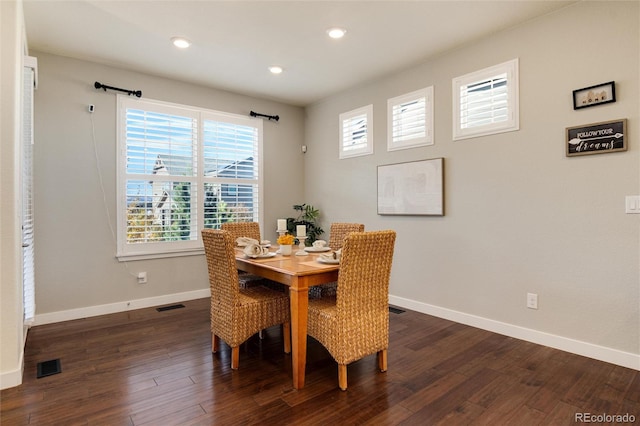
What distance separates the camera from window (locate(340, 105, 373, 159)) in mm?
4422

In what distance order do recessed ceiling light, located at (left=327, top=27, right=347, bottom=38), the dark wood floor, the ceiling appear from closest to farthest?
the dark wood floor, the ceiling, recessed ceiling light, located at (left=327, top=27, right=347, bottom=38)

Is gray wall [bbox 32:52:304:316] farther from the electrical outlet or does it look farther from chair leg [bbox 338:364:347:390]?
the electrical outlet

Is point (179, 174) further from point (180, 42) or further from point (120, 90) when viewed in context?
point (180, 42)

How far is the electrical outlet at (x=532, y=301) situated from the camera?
2.95 metres

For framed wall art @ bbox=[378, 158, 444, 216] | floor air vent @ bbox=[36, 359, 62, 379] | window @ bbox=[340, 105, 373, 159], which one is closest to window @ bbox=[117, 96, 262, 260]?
window @ bbox=[340, 105, 373, 159]

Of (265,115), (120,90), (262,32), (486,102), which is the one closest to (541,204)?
(486,102)

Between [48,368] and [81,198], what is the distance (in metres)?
1.84

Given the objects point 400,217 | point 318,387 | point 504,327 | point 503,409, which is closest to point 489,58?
point 400,217

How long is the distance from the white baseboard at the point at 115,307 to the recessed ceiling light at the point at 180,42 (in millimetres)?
2812

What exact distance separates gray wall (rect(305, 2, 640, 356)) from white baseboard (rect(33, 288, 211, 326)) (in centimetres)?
A: 263

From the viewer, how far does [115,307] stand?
3855 mm

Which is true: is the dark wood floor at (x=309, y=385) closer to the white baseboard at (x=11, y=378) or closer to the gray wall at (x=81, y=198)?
the white baseboard at (x=11, y=378)

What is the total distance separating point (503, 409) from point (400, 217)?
2350 millimetres

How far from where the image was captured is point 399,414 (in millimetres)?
1931
